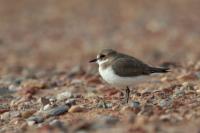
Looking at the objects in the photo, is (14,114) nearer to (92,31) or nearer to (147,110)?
(147,110)

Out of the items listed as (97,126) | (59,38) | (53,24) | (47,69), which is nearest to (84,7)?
(53,24)

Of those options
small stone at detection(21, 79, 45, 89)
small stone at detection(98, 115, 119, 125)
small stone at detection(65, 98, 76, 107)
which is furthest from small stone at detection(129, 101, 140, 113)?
small stone at detection(21, 79, 45, 89)

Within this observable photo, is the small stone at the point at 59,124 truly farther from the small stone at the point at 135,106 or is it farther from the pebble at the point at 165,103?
the pebble at the point at 165,103

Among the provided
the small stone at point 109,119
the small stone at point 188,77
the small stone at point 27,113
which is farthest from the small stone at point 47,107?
the small stone at point 188,77

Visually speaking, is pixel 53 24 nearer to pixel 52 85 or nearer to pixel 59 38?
pixel 59 38

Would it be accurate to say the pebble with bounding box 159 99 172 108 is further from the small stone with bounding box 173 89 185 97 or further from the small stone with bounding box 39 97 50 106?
the small stone with bounding box 39 97 50 106

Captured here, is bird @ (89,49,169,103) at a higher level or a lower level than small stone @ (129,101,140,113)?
higher
